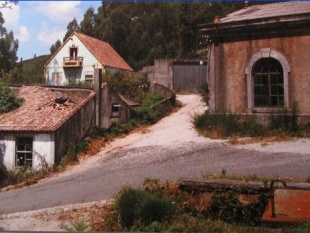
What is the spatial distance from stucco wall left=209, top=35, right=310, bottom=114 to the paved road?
1.75 metres

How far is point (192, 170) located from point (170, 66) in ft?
51.1

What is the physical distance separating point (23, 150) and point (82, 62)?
890cm

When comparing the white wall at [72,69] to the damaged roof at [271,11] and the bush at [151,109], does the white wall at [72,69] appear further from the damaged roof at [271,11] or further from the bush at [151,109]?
the damaged roof at [271,11]

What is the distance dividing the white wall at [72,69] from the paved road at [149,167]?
16.7ft

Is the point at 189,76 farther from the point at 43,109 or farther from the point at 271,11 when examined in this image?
the point at 43,109

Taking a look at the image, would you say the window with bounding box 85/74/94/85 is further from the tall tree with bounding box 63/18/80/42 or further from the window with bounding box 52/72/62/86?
the tall tree with bounding box 63/18/80/42

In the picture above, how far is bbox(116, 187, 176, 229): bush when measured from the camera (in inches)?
234

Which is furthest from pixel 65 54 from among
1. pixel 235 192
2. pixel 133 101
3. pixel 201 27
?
pixel 235 192

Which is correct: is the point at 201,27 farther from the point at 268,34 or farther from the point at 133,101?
the point at 133,101

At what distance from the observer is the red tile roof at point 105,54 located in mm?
19688

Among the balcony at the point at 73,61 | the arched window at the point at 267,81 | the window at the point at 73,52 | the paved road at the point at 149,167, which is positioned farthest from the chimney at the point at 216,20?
the balcony at the point at 73,61

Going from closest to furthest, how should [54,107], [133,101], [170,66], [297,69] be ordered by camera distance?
[297,69] < [54,107] < [133,101] < [170,66]

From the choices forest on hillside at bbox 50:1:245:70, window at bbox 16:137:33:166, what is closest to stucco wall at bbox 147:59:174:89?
forest on hillside at bbox 50:1:245:70

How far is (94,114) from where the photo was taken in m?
16.4
